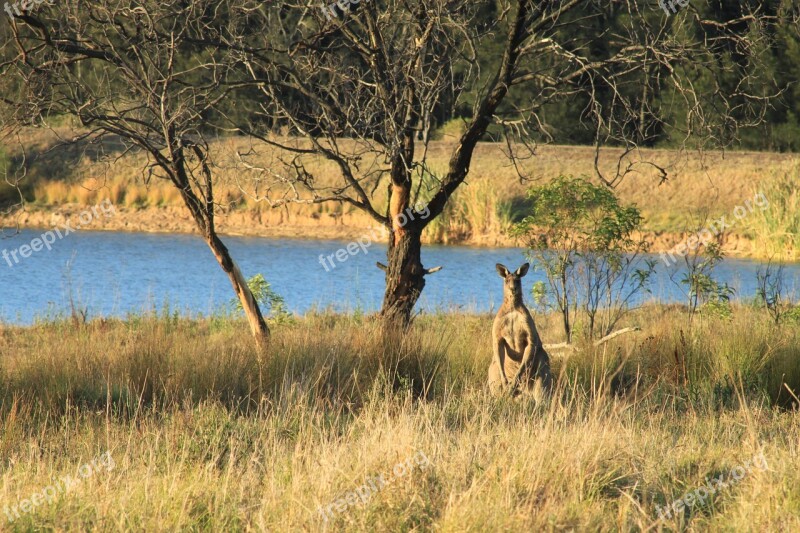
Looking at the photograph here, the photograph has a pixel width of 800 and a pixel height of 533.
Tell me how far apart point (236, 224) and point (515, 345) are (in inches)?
933

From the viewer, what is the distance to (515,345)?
8461 mm

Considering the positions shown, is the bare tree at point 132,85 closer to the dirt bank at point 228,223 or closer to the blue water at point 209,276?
the blue water at point 209,276

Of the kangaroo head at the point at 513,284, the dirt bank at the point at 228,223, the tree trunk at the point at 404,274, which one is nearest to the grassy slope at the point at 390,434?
the tree trunk at the point at 404,274

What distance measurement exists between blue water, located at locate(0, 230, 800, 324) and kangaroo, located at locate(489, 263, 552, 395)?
4.34 metres

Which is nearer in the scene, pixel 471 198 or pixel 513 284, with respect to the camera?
pixel 513 284

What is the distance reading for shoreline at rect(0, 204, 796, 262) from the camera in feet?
94.8

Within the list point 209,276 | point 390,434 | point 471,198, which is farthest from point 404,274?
point 471,198

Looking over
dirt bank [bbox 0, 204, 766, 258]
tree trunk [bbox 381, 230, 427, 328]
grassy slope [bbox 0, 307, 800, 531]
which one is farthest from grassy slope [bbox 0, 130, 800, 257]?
grassy slope [bbox 0, 307, 800, 531]

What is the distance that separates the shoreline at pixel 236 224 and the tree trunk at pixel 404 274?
17.6 m

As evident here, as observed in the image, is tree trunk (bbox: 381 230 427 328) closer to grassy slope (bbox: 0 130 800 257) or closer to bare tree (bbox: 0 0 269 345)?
bare tree (bbox: 0 0 269 345)

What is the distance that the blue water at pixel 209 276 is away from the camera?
53.7 feet

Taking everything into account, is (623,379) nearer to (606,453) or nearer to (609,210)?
(609,210)

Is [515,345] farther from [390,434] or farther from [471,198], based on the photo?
[471,198]

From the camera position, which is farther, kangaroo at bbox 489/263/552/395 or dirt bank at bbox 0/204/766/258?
dirt bank at bbox 0/204/766/258
